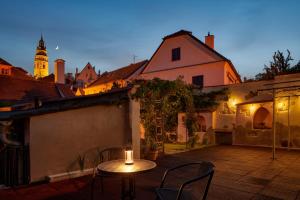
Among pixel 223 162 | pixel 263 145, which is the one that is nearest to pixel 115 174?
pixel 223 162

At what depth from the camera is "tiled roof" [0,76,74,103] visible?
18.0 m

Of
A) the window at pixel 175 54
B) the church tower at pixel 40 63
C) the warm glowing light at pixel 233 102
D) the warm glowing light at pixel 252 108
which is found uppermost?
the church tower at pixel 40 63

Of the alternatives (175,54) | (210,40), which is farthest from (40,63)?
(210,40)

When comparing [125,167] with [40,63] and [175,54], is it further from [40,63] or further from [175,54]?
[40,63]

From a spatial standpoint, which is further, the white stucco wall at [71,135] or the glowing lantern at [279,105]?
the glowing lantern at [279,105]

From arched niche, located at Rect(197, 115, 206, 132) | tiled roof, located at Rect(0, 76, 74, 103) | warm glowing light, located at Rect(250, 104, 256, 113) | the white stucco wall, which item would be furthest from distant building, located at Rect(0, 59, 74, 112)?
warm glowing light, located at Rect(250, 104, 256, 113)

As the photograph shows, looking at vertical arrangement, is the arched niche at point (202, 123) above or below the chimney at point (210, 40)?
below

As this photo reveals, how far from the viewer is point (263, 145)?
11969 millimetres

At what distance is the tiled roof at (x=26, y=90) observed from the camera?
18.0 meters

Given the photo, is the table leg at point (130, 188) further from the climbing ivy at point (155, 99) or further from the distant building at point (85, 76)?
the distant building at point (85, 76)

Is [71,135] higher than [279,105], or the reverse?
[279,105]

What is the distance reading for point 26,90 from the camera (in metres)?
19.3

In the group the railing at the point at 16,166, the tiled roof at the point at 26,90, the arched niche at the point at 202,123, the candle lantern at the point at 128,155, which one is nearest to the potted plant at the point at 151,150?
the railing at the point at 16,166

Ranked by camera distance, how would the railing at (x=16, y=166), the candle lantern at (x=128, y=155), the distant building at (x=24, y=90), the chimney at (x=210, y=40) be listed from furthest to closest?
the chimney at (x=210, y=40), the distant building at (x=24, y=90), the railing at (x=16, y=166), the candle lantern at (x=128, y=155)
